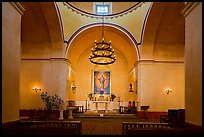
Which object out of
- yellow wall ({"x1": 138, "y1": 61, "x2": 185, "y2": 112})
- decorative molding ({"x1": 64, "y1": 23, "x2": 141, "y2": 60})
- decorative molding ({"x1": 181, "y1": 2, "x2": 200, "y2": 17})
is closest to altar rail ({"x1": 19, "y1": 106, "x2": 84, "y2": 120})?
decorative molding ({"x1": 64, "y1": 23, "x2": 141, "y2": 60})

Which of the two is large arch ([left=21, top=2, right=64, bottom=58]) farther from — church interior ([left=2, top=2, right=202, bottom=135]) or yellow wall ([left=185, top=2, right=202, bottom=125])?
yellow wall ([left=185, top=2, right=202, bottom=125])

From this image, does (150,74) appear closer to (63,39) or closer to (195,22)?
(63,39)

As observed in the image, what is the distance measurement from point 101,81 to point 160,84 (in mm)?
8598

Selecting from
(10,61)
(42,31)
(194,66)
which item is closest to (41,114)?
(42,31)

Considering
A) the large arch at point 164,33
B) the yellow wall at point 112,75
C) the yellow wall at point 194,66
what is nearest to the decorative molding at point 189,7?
the yellow wall at point 194,66

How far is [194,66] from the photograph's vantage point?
674 cm

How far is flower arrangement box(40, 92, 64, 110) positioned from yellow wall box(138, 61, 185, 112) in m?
5.13

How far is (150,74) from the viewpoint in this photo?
17.3m

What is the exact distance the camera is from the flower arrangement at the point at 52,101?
15070 mm

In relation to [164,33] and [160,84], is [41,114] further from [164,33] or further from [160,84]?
[164,33]

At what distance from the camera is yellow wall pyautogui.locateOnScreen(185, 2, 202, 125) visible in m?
6.43

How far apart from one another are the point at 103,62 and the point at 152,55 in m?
3.37

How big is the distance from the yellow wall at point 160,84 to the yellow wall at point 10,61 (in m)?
10.5

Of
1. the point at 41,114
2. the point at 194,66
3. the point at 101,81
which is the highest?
the point at 194,66
